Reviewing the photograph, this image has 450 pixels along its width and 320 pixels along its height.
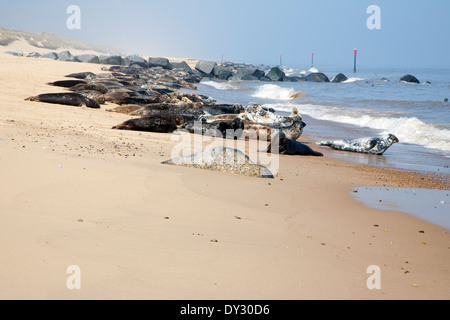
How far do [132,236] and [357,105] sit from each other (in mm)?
21340

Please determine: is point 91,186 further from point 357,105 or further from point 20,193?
point 357,105

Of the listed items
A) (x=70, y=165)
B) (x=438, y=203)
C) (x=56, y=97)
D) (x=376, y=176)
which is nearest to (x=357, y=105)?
(x=56, y=97)

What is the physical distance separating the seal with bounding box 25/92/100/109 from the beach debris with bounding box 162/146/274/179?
6978 millimetres

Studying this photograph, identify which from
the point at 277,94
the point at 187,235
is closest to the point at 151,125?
the point at 187,235

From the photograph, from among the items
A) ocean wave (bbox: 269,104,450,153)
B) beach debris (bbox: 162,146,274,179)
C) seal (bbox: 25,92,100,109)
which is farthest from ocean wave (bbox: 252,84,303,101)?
beach debris (bbox: 162,146,274,179)

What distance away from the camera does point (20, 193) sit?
3.88 metres

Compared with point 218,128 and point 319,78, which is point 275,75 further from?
point 218,128

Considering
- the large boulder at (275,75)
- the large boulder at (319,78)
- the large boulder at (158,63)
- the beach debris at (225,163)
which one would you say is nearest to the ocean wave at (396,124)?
the beach debris at (225,163)

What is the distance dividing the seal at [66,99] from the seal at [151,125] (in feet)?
11.0

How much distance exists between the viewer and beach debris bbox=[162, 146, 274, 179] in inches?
241

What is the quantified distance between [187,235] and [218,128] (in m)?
6.95

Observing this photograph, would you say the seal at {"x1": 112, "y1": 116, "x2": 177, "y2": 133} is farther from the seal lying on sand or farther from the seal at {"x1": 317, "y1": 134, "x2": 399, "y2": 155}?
the seal at {"x1": 317, "y1": 134, "x2": 399, "y2": 155}
